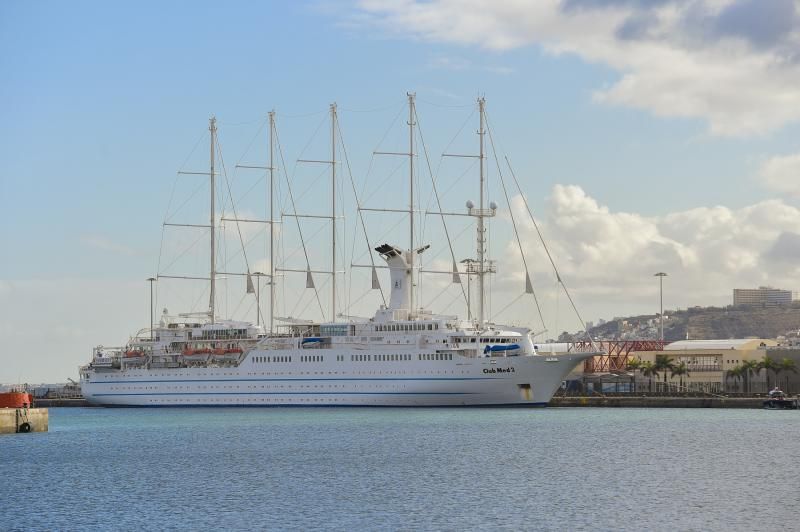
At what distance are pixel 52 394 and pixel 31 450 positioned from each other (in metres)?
85.6

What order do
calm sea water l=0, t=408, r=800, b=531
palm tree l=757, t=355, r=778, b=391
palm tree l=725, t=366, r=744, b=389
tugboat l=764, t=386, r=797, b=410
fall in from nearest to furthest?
calm sea water l=0, t=408, r=800, b=531
tugboat l=764, t=386, r=797, b=410
palm tree l=757, t=355, r=778, b=391
palm tree l=725, t=366, r=744, b=389

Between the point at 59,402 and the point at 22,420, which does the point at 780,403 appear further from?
the point at 59,402

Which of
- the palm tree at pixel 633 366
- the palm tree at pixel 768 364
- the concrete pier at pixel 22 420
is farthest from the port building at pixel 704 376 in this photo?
the concrete pier at pixel 22 420

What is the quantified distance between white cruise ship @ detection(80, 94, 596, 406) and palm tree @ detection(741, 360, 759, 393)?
2926 cm

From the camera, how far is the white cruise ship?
276 feet

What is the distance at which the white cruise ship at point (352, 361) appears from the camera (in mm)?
84062

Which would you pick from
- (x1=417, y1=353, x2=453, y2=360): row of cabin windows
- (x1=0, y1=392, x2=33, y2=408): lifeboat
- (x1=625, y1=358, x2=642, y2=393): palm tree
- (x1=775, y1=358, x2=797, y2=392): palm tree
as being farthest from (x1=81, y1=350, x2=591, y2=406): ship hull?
(x1=625, y1=358, x2=642, y2=393): palm tree

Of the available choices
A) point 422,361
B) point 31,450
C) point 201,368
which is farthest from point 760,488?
point 201,368

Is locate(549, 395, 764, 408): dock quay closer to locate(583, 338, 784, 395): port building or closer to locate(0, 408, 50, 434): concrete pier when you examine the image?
locate(583, 338, 784, 395): port building

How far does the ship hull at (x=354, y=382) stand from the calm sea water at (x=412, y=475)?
7.42 m

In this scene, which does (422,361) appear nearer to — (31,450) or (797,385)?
(31,450)

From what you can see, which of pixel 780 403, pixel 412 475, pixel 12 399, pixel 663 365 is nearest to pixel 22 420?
pixel 12 399

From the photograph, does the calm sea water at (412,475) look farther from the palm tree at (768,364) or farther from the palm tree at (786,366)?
the palm tree at (786,366)

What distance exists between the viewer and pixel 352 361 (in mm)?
88375
